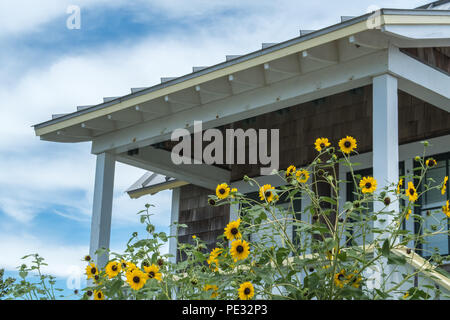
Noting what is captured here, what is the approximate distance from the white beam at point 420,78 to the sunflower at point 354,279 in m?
3.24

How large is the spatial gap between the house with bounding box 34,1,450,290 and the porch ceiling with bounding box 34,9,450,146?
1 cm

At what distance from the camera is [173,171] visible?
34.2 feet

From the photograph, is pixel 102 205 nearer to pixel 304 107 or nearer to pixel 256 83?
pixel 256 83

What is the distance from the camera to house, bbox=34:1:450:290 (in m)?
6.32

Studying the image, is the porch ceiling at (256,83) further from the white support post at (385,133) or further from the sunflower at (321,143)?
the sunflower at (321,143)

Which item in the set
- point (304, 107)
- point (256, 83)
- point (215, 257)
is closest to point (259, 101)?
point (256, 83)

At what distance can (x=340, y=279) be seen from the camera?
356 centimetres

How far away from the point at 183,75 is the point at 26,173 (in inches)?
515

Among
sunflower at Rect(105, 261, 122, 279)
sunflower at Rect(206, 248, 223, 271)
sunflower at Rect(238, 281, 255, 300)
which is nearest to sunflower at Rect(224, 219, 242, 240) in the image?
sunflower at Rect(238, 281, 255, 300)

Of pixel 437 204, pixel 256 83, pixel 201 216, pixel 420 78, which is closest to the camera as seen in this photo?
pixel 420 78

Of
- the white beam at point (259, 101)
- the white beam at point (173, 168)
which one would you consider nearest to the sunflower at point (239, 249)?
→ the white beam at point (259, 101)

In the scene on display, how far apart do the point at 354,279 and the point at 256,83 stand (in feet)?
13.3

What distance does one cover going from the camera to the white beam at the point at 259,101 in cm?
663
